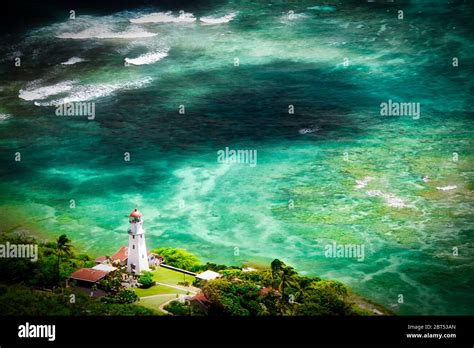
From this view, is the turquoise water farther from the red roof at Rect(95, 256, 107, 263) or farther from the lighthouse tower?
the lighthouse tower

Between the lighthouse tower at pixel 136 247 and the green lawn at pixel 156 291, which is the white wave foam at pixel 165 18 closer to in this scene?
the lighthouse tower at pixel 136 247

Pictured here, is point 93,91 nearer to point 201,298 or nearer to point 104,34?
point 104,34

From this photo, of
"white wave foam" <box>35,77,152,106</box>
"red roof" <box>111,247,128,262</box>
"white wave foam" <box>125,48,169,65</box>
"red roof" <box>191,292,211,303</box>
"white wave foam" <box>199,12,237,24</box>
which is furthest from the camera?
"white wave foam" <box>199,12,237,24</box>

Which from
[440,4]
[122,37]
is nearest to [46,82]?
[122,37]

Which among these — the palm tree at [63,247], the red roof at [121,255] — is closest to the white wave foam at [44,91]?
the palm tree at [63,247]

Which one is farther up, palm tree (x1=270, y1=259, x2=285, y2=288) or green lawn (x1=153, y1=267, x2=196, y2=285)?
palm tree (x1=270, y1=259, x2=285, y2=288)

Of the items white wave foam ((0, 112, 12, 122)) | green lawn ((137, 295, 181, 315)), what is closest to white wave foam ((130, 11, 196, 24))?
white wave foam ((0, 112, 12, 122))

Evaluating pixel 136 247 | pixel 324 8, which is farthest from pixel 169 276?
pixel 324 8
